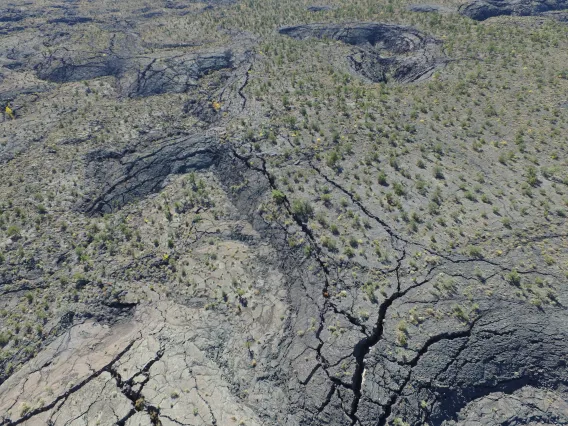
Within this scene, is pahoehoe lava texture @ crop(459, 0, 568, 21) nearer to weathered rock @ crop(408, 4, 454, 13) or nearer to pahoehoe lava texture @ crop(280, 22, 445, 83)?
weathered rock @ crop(408, 4, 454, 13)

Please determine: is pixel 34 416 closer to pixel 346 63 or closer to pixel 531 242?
pixel 531 242

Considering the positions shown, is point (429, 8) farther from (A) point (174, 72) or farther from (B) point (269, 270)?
(B) point (269, 270)

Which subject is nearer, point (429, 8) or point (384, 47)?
point (384, 47)

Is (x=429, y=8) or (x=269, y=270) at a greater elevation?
(x=429, y=8)

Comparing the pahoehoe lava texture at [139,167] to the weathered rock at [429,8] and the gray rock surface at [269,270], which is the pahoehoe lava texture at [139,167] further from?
the weathered rock at [429,8]

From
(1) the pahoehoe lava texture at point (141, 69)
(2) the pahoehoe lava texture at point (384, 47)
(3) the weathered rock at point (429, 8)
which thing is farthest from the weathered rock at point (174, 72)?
(3) the weathered rock at point (429, 8)

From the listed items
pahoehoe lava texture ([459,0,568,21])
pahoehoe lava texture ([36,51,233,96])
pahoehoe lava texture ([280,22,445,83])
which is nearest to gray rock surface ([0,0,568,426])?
pahoehoe lava texture ([280,22,445,83])

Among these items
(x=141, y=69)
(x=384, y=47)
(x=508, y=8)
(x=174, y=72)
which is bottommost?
(x=141, y=69)

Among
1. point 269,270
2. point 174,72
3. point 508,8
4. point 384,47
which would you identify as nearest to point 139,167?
point 269,270
